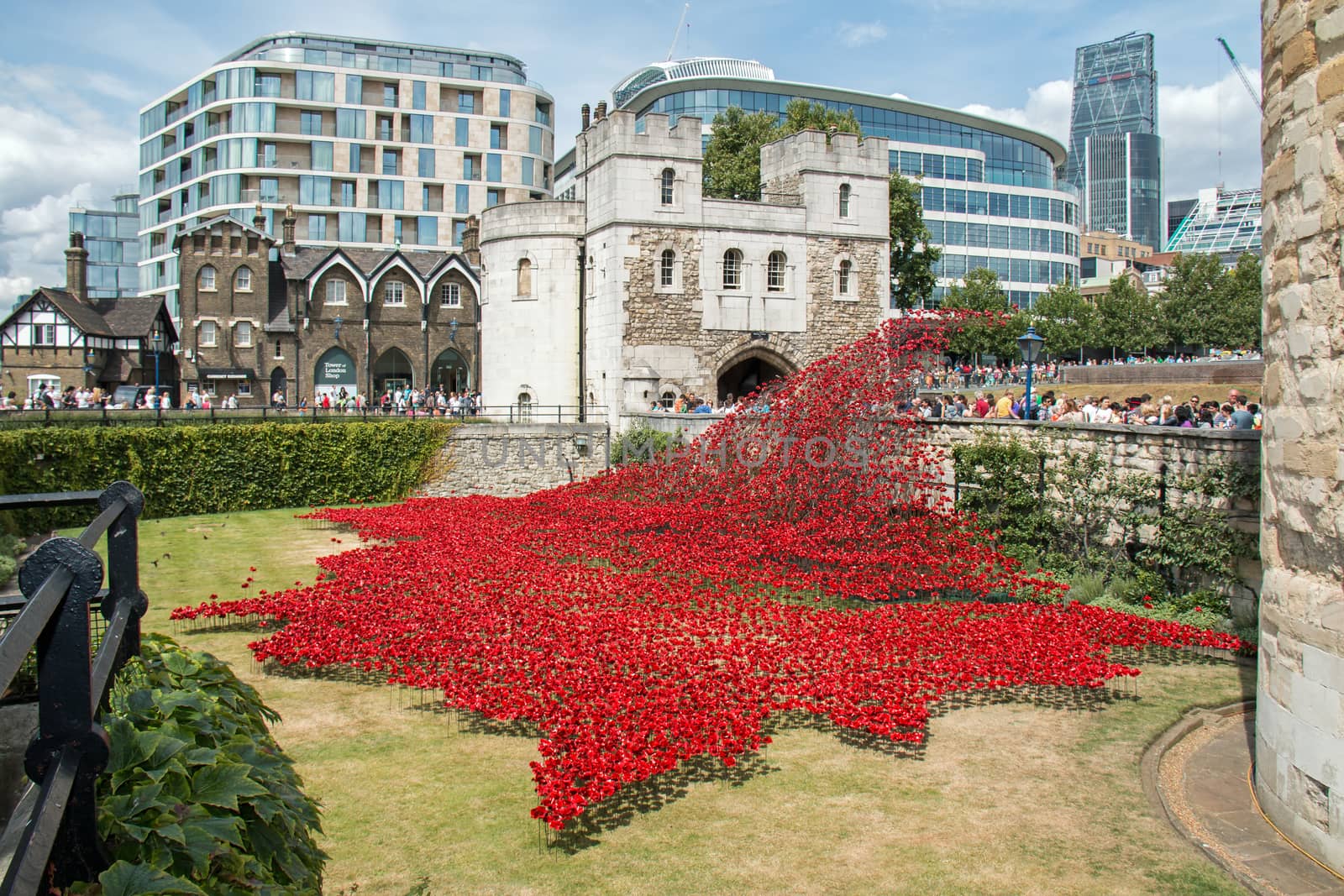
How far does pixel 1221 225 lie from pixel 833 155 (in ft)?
547

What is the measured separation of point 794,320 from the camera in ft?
107

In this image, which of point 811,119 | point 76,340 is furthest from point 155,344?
point 811,119

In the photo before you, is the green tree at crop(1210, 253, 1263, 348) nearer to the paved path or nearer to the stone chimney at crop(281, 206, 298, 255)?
the stone chimney at crop(281, 206, 298, 255)

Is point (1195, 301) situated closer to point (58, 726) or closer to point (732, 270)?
point (732, 270)

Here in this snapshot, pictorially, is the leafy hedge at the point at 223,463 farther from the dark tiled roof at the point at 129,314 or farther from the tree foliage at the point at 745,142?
the dark tiled roof at the point at 129,314

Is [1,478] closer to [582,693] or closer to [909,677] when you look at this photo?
[582,693]

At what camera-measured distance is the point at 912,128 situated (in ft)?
272

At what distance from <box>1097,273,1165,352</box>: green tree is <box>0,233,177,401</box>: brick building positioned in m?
54.6

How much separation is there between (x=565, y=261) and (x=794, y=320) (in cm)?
792

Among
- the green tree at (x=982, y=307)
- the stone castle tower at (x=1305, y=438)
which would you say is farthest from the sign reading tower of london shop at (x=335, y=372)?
→ the stone castle tower at (x=1305, y=438)

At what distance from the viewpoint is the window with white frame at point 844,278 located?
3300 centimetres

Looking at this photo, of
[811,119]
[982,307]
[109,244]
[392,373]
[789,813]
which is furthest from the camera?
[109,244]

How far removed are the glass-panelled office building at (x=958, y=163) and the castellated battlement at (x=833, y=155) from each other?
145ft

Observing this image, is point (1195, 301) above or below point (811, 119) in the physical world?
below
